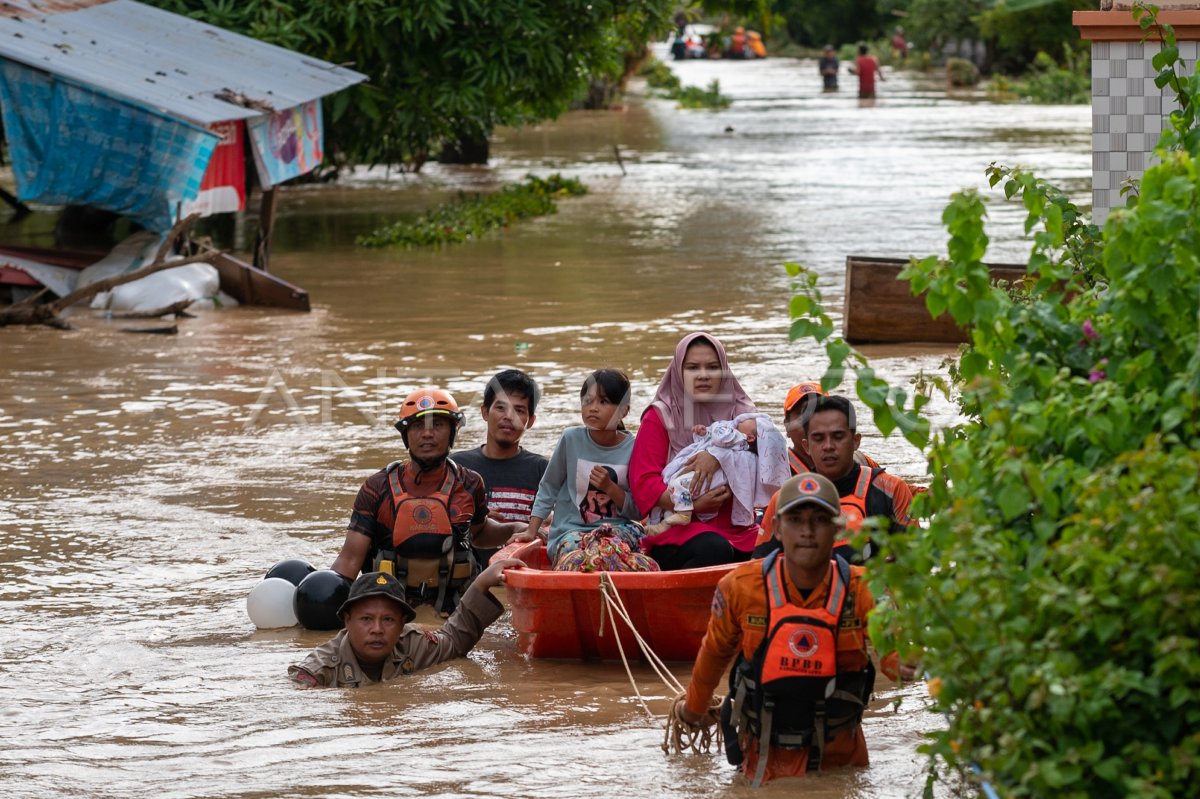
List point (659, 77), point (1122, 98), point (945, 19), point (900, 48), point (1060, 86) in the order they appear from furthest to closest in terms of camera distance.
Result: point (900, 48) → point (945, 19) → point (659, 77) → point (1060, 86) → point (1122, 98)

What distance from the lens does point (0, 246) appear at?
16.9 m

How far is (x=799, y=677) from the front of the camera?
5.41m

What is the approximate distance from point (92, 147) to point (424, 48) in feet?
18.9

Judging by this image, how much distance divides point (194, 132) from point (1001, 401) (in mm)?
12516

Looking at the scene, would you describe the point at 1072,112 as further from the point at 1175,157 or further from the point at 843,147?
the point at 1175,157

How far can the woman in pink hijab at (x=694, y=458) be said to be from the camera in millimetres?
7188

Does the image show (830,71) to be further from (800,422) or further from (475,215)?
(800,422)

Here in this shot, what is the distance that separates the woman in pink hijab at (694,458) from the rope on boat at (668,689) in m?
0.46

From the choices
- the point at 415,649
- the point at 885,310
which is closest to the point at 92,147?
the point at 885,310

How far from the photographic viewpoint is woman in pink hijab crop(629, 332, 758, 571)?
23.6 ft

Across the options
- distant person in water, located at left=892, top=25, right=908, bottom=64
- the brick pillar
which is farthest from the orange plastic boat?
distant person in water, located at left=892, top=25, right=908, bottom=64

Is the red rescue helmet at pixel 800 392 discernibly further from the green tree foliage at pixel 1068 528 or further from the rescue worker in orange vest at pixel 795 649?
the green tree foliage at pixel 1068 528

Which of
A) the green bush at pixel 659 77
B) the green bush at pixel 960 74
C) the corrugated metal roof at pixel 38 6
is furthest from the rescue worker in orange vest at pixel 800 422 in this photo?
the green bush at pixel 960 74

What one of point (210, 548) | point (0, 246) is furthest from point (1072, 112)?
point (210, 548)
